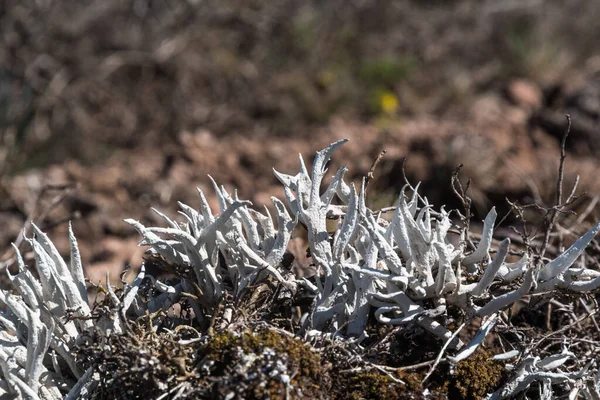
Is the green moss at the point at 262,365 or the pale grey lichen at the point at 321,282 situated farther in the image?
the pale grey lichen at the point at 321,282

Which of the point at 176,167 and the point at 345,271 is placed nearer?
the point at 345,271

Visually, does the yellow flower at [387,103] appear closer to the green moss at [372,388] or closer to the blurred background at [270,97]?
the blurred background at [270,97]

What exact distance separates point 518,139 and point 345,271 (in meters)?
4.89

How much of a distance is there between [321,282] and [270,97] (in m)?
5.83

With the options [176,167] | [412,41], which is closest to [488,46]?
[412,41]

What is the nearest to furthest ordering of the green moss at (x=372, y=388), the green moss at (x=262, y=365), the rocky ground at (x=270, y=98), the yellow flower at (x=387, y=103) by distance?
the green moss at (x=262, y=365) → the green moss at (x=372, y=388) → the rocky ground at (x=270, y=98) → the yellow flower at (x=387, y=103)

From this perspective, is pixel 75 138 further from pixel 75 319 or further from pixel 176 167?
pixel 75 319

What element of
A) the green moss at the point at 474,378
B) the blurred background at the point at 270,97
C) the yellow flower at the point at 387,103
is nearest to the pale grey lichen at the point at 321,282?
the green moss at the point at 474,378

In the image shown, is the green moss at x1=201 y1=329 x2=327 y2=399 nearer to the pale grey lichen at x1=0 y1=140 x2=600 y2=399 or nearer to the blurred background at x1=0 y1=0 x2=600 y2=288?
the pale grey lichen at x1=0 y1=140 x2=600 y2=399

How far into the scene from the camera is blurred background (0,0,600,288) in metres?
5.58

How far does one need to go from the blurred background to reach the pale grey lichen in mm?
3073

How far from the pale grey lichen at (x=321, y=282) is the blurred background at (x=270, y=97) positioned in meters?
3.07

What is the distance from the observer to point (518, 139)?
634cm

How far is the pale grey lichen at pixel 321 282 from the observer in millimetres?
1708
